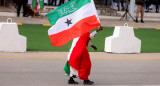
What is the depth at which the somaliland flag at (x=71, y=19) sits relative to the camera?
9898 millimetres

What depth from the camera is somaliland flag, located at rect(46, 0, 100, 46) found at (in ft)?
32.5

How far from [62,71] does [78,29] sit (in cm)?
203

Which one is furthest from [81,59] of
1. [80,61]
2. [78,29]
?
[78,29]

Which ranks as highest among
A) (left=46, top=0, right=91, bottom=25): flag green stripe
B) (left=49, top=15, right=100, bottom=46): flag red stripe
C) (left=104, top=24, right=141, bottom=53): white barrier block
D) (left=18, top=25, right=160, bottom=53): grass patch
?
(left=46, top=0, right=91, bottom=25): flag green stripe

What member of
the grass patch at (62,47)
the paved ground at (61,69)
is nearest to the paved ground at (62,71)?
the paved ground at (61,69)

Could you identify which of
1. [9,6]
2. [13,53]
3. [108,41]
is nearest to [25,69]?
[13,53]

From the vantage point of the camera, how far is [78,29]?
32.2 feet

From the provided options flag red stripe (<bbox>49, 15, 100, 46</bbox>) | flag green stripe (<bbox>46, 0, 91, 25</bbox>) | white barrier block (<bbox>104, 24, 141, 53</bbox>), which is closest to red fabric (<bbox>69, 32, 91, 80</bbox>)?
flag red stripe (<bbox>49, 15, 100, 46</bbox>)

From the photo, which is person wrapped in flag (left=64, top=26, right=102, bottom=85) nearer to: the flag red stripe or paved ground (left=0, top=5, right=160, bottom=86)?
the flag red stripe

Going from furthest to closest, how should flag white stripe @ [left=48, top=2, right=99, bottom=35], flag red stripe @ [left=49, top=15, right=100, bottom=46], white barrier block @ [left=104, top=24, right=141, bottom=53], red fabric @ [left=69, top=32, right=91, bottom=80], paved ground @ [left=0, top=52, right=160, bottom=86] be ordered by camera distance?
white barrier block @ [left=104, top=24, right=141, bottom=53]
paved ground @ [left=0, top=52, right=160, bottom=86]
flag white stripe @ [left=48, top=2, right=99, bottom=35]
flag red stripe @ [left=49, top=15, right=100, bottom=46]
red fabric @ [left=69, top=32, right=91, bottom=80]

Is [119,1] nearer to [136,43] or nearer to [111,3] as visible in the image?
[111,3]

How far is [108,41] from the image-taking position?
15.7 meters

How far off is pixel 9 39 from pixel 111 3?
3111 cm

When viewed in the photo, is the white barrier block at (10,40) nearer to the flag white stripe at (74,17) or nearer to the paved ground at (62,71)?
the paved ground at (62,71)
